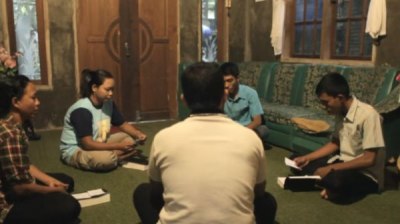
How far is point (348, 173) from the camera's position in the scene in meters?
2.60

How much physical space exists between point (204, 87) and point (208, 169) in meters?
0.28

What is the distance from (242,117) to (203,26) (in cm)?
238

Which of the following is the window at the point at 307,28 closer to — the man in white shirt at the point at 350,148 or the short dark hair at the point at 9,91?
the man in white shirt at the point at 350,148

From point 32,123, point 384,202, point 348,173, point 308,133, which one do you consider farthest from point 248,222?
point 32,123

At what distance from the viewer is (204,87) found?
1365 millimetres

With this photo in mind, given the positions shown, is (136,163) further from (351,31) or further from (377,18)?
(351,31)

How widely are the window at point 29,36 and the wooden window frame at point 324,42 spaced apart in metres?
3.04

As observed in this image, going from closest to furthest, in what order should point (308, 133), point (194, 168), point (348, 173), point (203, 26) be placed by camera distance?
point (194, 168) < point (348, 173) < point (308, 133) < point (203, 26)

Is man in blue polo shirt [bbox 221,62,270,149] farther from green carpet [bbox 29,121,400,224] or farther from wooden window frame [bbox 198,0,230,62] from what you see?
wooden window frame [bbox 198,0,230,62]

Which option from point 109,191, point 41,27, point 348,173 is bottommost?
point 109,191

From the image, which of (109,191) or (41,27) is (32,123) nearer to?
(41,27)

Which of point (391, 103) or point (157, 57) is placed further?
point (157, 57)

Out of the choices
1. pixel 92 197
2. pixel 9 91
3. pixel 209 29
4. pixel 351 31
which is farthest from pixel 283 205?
pixel 209 29

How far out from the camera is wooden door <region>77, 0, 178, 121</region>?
500 centimetres
